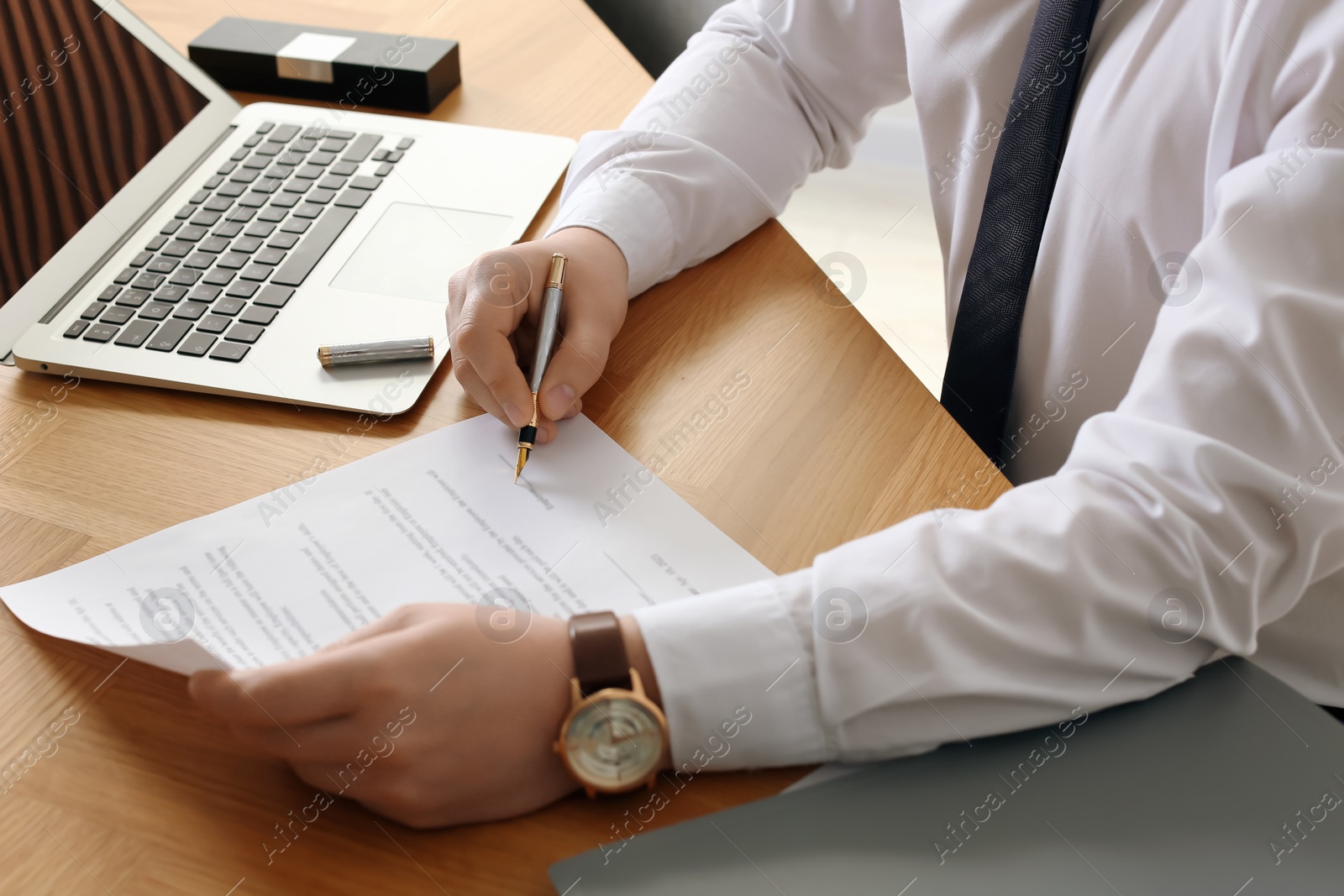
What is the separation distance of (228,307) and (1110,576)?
67 centimetres

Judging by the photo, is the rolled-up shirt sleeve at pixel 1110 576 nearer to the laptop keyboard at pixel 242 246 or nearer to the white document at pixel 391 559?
the white document at pixel 391 559

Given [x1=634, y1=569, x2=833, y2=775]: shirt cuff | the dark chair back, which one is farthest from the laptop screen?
the dark chair back

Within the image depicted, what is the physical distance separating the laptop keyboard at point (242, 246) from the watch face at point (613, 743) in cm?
44

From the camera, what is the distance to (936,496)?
61 cm

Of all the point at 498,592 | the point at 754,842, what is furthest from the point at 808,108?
the point at 754,842

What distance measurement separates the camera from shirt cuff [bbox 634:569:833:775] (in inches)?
19.0

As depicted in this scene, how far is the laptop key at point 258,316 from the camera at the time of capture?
0.75 metres

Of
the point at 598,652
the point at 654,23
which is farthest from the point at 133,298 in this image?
the point at 654,23

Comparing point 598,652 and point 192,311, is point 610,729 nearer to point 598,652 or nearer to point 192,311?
point 598,652

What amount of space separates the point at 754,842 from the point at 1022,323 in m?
0.49

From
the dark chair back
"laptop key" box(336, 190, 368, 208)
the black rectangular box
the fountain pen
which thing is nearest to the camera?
the fountain pen

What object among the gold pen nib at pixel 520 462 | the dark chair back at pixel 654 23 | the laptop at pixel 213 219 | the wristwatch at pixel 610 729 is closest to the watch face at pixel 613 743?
the wristwatch at pixel 610 729

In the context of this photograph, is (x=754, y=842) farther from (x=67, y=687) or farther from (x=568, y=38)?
(x=568, y=38)

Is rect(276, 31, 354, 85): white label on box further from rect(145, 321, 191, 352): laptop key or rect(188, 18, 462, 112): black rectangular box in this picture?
rect(145, 321, 191, 352): laptop key
